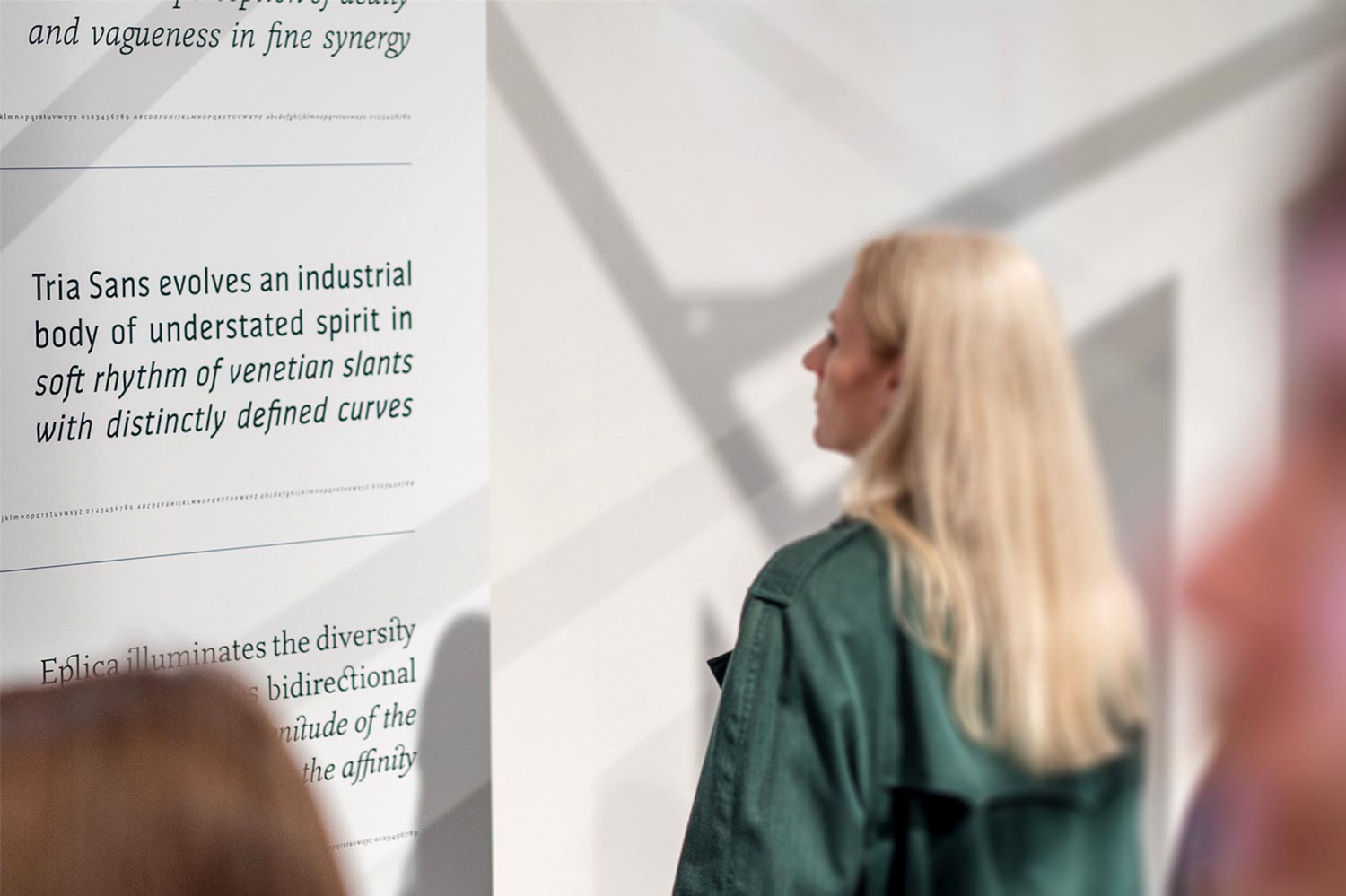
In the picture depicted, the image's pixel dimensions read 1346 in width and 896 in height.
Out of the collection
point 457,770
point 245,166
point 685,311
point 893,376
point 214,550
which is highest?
point 245,166

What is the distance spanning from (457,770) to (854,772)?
0.73 m

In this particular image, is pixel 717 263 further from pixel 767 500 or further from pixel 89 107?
pixel 89 107

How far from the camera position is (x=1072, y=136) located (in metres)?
2.55

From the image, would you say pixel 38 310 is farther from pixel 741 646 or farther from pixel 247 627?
pixel 741 646

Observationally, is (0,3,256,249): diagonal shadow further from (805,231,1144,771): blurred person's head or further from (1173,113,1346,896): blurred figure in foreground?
(1173,113,1346,896): blurred figure in foreground

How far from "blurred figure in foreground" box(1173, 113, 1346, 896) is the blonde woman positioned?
17cm

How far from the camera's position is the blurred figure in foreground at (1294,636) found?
1.14m

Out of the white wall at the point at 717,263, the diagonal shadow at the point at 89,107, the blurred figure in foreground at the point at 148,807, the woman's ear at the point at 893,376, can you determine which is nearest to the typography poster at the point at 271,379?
the diagonal shadow at the point at 89,107

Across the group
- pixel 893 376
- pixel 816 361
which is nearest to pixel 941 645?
pixel 893 376

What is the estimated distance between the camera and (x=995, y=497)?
1490 millimetres

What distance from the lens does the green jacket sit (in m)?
1.49

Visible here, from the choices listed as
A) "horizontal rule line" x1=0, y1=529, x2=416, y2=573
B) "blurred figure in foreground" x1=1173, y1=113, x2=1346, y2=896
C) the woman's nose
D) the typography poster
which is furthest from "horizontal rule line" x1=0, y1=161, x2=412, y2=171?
"blurred figure in foreground" x1=1173, y1=113, x2=1346, y2=896

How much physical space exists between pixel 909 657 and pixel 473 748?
787 millimetres

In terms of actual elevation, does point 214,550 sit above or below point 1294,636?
above
